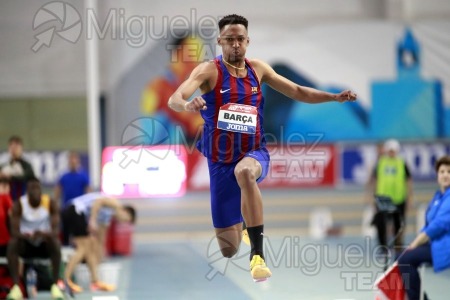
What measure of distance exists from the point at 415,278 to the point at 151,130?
331 inches

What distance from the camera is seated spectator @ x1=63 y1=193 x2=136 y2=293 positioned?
9.08 metres

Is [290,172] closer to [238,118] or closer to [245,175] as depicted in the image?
[238,118]

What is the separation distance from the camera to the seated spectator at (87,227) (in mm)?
9078

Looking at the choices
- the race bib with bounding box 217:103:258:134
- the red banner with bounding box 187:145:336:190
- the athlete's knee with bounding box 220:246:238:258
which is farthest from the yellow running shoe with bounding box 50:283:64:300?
the red banner with bounding box 187:145:336:190

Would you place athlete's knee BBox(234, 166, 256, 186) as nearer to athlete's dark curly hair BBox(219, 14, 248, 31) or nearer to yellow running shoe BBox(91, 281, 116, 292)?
athlete's dark curly hair BBox(219, 14, 248, 31)

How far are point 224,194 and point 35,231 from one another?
3743 millimetres

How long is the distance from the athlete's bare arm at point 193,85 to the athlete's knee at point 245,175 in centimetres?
56

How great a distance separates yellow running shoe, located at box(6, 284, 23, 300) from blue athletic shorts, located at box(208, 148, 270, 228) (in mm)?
3415

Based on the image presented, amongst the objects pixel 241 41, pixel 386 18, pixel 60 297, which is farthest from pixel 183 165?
pixel 241 41

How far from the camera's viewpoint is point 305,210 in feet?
49.8

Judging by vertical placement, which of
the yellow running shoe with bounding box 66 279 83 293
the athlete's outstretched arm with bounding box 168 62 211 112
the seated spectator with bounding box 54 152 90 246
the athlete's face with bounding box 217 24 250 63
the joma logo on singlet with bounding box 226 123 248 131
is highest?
the athlete's face with bounding box 217 24 250 63

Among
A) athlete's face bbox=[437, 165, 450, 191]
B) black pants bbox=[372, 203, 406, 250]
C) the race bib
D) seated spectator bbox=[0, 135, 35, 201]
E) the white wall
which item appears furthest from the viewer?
the white wall

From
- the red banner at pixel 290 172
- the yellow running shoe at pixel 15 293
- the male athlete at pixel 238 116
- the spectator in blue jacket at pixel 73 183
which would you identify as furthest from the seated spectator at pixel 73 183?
the male athlete at pixel 238 116

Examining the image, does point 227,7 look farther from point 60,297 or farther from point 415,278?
point 415,278
